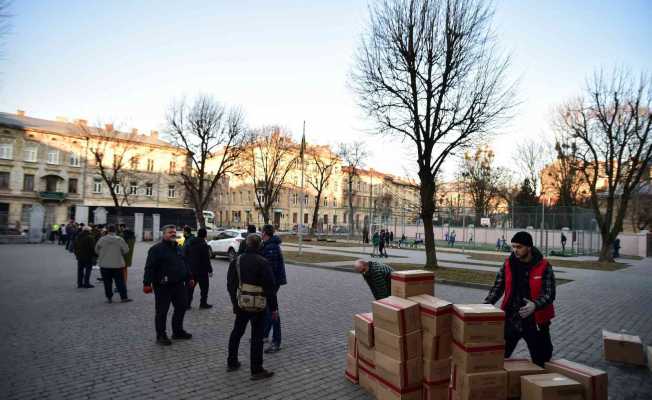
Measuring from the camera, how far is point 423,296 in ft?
14.8

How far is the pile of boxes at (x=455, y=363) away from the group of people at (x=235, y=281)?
1682 millimetres

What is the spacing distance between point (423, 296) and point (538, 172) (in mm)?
50987

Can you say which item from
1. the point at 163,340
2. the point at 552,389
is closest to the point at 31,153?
the point at 163,340

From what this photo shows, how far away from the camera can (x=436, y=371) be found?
403 centimetres

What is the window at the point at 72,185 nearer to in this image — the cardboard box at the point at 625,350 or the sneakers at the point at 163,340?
the sneakers at the point at 163,340

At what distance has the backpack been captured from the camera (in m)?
5.14

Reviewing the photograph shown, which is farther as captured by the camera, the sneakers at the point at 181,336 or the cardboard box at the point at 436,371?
the sneakers at the point at 181,336

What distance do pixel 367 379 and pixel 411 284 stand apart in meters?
1.30

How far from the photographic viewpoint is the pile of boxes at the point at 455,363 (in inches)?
147

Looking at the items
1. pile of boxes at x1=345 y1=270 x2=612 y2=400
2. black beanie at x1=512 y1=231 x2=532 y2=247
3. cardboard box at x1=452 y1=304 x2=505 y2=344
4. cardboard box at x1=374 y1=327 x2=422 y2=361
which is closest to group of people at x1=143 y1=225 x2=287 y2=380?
pile of boxes at x1=345 y1=270 x2=612 y2=400

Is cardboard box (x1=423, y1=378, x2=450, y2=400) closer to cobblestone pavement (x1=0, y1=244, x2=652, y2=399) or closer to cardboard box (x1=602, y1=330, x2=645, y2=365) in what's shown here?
cobblestone pavement (x1=0, y1=244, x2=652, y2=399)

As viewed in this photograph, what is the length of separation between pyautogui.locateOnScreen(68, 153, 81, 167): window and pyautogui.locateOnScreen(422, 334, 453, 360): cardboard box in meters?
65.9

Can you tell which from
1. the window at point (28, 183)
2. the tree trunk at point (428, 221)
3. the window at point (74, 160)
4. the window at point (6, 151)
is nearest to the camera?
the tree trunk at point (428, 221)

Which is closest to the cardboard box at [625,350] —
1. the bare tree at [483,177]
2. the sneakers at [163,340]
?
the sneakers at [163,340]
